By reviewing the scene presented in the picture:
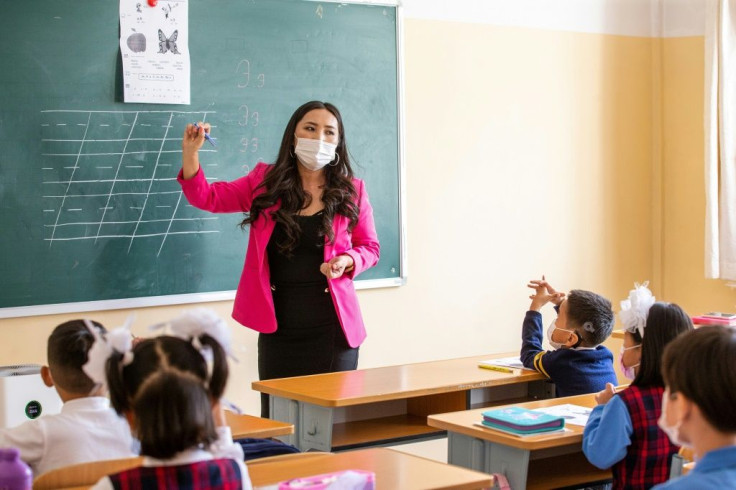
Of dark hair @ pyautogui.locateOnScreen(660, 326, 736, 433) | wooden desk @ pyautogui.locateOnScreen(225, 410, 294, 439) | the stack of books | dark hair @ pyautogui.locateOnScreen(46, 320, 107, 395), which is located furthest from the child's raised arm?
dark hair @ pyautogui.locateOnScreen(660, 326, 736, 433)

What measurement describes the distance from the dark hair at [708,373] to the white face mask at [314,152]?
233 cm

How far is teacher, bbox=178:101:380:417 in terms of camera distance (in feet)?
12.6

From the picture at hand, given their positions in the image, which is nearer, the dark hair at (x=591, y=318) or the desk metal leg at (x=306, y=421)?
the desk metal leg at (x=306, y=421)

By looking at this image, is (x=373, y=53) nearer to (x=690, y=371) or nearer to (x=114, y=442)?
(x=114, y=442)

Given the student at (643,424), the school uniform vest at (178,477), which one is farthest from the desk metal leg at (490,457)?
the school uniform vest at (178,477)

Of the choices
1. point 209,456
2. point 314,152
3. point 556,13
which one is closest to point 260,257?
point 314,152

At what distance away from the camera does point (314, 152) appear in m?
3.91

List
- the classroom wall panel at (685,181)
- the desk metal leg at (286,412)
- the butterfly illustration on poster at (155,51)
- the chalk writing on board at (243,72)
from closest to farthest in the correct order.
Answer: the desk metal leg at (286,412)
the butterfly illustration on poster at (155,51)
the chalk writing on board at (243,72)
the classroom wall panel at (685,181)

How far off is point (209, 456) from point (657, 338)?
1.45 metres

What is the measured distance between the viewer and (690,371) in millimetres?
1721

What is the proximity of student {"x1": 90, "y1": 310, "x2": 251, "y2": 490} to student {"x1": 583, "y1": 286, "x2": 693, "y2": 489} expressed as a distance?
4.01 feet

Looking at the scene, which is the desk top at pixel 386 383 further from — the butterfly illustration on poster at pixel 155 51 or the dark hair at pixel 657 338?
the butterfly illustration on poster at pixel 155 51

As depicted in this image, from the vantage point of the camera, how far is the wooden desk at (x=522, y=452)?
276cm

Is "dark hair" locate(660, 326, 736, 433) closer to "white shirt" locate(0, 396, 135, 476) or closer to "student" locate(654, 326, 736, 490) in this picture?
"student" locate(654, 326, 736, 490)
